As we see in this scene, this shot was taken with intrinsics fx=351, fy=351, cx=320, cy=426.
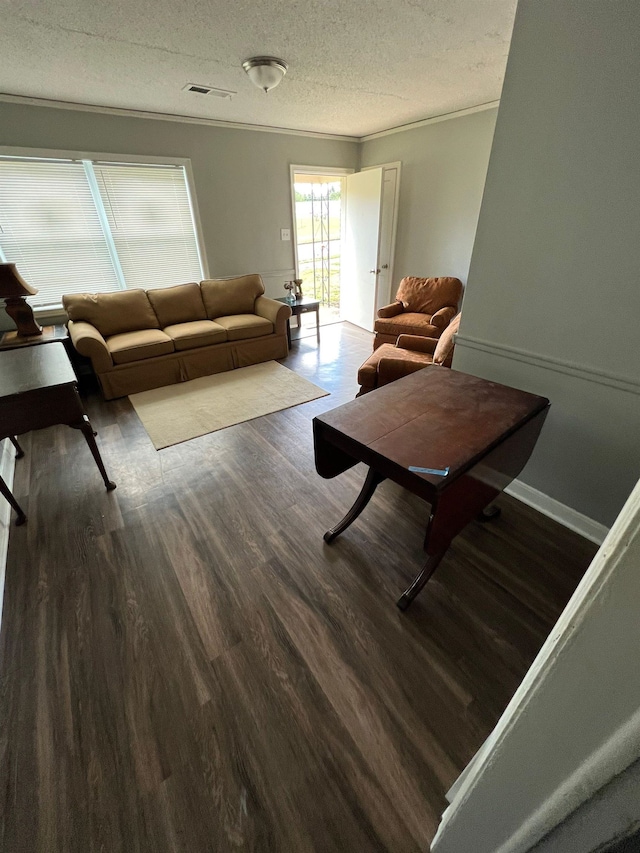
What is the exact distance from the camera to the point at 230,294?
4156 millimetres

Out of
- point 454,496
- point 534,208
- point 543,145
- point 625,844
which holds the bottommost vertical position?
point 454,496

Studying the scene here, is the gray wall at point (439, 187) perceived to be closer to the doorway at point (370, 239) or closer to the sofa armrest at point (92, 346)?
the doorway at point (370, 239)

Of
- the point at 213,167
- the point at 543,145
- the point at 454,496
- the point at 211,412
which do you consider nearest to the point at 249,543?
the point at 454,496

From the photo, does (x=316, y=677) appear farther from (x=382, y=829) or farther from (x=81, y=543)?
(x=81, y=543)

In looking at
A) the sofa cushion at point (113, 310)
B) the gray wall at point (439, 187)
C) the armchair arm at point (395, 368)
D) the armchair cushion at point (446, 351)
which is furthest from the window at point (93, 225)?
the armchair cushion at point (446, 351)

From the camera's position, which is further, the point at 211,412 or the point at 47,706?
the point at 211,412

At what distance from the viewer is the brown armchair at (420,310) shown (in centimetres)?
374

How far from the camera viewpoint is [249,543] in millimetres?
1809

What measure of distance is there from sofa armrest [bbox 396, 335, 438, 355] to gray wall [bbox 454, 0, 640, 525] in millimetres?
1021

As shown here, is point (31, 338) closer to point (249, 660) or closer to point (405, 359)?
point (405, 359)

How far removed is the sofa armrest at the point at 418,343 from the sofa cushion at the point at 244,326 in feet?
5.30

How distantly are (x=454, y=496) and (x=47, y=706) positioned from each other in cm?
159

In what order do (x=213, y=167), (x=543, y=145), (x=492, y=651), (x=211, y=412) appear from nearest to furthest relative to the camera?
(x=492, y=651)
(x=543, y=145)
(x=211, y=412)
(x=213, y=167)

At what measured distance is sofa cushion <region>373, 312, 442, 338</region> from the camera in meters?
3.69
